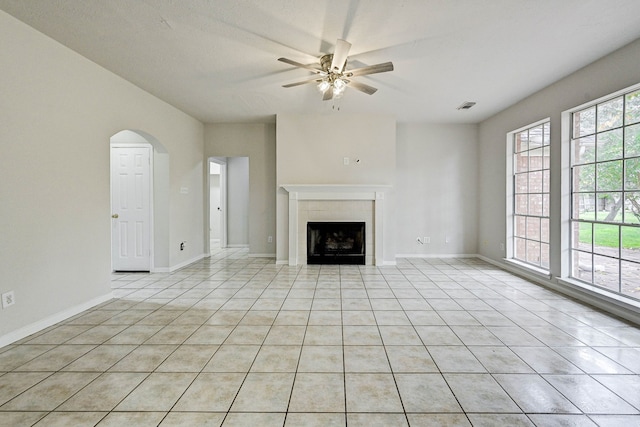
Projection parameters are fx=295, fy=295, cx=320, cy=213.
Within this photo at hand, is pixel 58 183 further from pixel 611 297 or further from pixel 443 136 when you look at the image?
pixel 443 136

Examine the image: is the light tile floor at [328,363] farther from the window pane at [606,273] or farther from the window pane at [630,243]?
the window pane at [630,243]

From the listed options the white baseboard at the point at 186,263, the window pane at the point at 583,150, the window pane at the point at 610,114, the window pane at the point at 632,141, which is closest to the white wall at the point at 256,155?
the white baseboard at the point at 186,263

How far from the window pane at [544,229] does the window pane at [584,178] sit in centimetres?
68

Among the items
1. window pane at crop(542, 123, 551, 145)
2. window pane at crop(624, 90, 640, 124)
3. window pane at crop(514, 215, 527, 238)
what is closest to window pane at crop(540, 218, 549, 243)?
window pane at crop(514, 215, 527, 238)

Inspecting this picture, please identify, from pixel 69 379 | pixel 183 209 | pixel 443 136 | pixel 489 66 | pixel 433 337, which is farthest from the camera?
pixel 443 136

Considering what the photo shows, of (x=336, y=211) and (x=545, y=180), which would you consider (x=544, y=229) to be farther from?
(x=336, y=211)

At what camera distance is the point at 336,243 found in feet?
18.1

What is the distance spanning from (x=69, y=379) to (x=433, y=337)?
8.80 feet

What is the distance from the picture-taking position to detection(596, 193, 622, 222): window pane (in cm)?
317

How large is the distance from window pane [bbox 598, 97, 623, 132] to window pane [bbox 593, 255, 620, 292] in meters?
1.49

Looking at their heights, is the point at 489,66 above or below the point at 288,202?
above

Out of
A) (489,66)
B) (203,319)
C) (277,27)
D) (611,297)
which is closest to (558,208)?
(611,297)

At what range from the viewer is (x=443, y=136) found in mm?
6039

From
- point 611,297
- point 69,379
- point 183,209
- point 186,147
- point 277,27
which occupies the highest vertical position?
point 277,27
